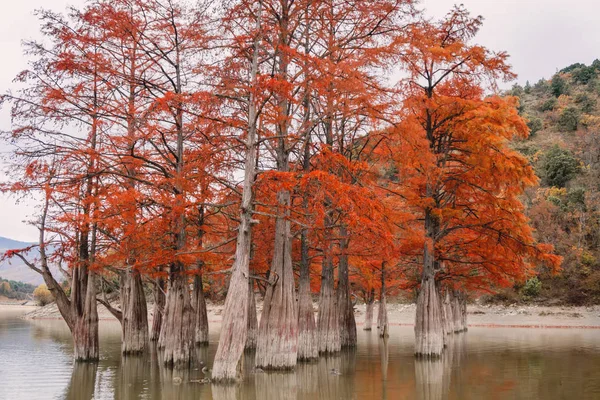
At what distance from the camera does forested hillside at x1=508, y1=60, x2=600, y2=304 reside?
54.2 m

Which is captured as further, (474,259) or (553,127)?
(553,127)

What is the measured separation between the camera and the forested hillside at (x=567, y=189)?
178ft

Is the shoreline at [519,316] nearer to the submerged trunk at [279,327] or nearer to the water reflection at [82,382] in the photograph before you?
the submerged trunk at [279,327]

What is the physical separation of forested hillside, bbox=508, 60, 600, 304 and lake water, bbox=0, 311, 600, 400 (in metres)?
27.4

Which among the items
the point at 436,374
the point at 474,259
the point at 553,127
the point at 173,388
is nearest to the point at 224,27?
the point at 173,388

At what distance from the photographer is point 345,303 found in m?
28.1

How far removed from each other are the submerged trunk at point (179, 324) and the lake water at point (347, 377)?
523 mm

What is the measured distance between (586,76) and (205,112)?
106 meters

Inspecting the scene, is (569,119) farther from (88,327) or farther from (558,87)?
(88,327)

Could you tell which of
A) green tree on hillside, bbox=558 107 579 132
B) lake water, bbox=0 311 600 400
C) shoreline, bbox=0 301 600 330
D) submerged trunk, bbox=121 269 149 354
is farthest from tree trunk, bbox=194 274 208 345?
green tree on hillside, bbox=558 107 579 132

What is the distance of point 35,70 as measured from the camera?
71.2 ft

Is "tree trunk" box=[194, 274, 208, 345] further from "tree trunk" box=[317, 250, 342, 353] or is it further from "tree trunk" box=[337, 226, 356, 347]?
"tree trunk" box=[317, 250, 342, 353]

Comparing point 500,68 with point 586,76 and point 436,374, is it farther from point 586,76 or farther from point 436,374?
point 586,76

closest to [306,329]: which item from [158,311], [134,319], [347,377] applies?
[347,377]
